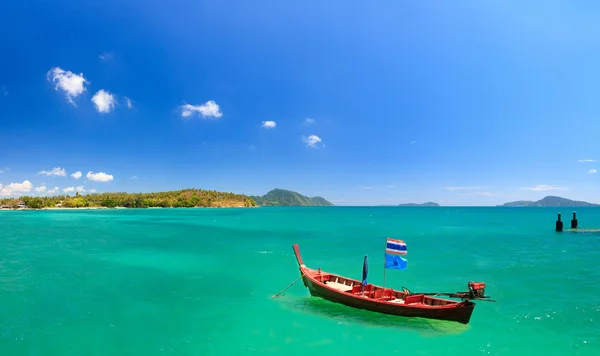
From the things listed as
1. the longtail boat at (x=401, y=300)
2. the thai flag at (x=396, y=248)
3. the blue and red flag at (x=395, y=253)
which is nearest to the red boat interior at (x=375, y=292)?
the longtail boat at (x=401, y=300)

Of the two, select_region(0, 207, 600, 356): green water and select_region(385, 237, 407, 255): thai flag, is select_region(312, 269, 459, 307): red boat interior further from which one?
select_region(385, 237, 407, 255): thai flag

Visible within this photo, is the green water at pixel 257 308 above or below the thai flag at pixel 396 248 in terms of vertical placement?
below

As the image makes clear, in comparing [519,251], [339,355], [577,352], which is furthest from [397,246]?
[519,251]

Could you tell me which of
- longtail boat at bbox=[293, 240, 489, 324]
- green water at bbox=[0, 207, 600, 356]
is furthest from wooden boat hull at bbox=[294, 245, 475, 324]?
green water at bbox=[0, 207, 600, 356]

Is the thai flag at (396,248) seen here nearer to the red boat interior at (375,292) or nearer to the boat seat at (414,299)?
the red boat interior at (375,292)

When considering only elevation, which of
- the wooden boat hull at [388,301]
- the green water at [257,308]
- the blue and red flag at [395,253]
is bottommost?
the green water at [257,308]

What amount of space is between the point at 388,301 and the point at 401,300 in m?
1.16

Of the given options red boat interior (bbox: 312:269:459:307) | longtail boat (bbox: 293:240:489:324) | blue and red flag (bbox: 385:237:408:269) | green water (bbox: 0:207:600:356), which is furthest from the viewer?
blue and red flag (bbox: 385:237:408:269)

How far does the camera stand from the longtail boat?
64.8 feet

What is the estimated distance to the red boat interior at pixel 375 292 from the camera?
68.1ft

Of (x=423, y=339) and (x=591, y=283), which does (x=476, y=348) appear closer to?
(x=423, y=339)

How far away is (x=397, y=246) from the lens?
22.2 metres

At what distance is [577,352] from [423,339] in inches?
292

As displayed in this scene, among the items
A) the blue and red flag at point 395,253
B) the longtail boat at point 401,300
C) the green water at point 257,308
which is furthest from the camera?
the blue and red flag at point 395,253
